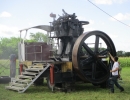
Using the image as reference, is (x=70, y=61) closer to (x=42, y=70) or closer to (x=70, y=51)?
(x=70, y=51)

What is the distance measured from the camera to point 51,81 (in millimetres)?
10953

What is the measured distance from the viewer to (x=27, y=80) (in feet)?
36.3

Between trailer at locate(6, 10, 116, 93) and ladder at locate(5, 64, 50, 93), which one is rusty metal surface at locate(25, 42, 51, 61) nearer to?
trailer at locate(6, 10, 116, 93)

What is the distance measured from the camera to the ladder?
424 inches

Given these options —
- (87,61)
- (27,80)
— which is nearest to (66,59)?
(87,61)

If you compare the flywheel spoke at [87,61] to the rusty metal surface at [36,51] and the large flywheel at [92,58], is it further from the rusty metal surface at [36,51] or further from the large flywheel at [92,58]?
the rusty metal surface at [36,51]

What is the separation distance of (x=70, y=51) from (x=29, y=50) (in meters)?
2.86

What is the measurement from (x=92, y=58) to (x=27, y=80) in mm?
3257

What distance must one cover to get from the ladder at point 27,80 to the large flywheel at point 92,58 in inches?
57.4

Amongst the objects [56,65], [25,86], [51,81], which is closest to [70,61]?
[56,65]

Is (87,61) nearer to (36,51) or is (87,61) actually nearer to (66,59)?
(66,59)

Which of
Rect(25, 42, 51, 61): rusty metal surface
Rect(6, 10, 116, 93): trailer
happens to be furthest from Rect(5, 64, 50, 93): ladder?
Rect(25, 42, 51, 61): rusty metal surface

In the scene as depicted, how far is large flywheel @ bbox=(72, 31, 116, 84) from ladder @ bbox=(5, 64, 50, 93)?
1459 mm

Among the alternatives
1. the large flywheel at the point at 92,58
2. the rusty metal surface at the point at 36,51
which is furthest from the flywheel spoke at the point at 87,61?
the rusty metal surface at the point at 36,51
